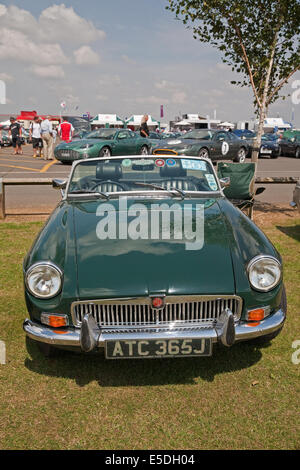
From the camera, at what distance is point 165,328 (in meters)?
2.70

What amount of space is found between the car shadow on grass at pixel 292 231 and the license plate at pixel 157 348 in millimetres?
4376

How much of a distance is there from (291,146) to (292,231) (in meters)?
19.5

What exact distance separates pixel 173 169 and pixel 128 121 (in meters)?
44.9

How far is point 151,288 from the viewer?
270 cm

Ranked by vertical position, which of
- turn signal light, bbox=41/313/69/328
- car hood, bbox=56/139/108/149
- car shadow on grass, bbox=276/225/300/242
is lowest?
car shadow on grass, bbox=276/225/300/242

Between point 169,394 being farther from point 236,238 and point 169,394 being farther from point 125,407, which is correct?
point 236,238

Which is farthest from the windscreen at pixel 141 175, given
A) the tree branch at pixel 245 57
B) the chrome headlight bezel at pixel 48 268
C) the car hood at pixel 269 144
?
the car hood at pixel 269 144

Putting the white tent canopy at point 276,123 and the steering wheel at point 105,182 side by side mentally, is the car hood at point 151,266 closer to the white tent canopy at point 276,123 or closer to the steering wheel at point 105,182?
the steering wheel at point 105,182

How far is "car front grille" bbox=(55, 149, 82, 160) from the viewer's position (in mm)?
14926

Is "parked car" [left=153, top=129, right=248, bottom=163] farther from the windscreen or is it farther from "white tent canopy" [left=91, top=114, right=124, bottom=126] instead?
"white tent canopy" [left=91, top=114, right=124, bottom=126]

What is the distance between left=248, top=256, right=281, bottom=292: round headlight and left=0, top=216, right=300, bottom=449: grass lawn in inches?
26.6

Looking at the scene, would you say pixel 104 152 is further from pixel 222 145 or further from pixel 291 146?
pixel 291 146

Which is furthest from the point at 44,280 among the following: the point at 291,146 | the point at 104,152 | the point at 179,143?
the point at 291,146

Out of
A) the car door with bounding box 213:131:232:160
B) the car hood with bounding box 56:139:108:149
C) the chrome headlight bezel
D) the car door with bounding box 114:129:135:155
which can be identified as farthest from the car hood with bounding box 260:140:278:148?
the chrome headlight bezel
